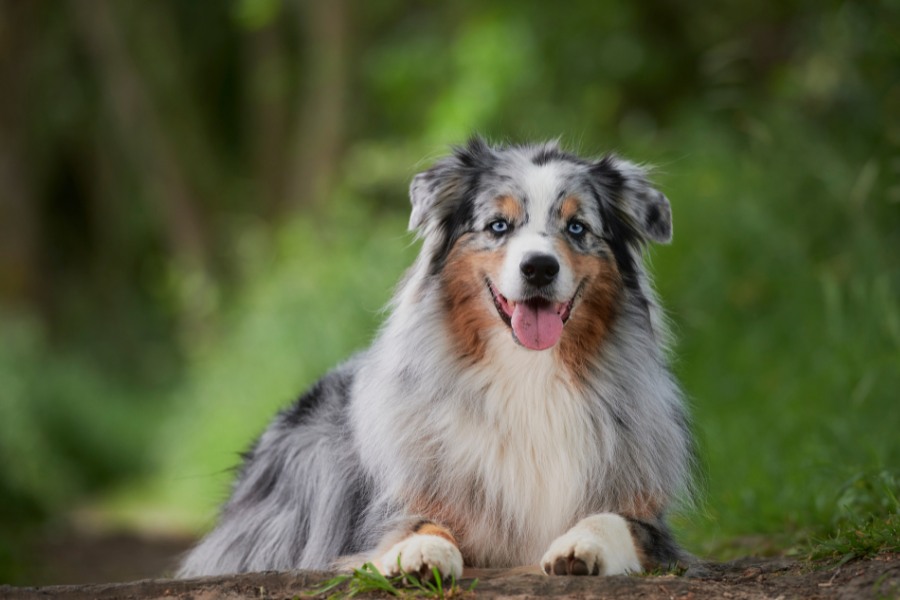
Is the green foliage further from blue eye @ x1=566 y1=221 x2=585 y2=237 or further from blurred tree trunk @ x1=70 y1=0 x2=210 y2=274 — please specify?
blurred tree trunk @ x1=70 y1=0 x2=210 y2=274

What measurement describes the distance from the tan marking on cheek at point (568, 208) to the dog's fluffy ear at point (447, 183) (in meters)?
0.39


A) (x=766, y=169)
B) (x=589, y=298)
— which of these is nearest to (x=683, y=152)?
(x=766, y=169)

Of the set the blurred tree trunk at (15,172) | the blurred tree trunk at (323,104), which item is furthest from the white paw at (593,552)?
the blurred tree trunk at (15,172)

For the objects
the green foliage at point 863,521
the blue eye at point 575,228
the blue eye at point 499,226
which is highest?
the blue eye at point 499,226

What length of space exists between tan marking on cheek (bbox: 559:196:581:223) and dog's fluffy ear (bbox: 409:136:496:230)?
39 cm

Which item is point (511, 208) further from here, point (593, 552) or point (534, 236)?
point (593, 552)

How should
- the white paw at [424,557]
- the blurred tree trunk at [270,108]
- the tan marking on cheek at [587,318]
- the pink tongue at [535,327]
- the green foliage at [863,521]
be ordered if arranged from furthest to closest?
1. the blurred tree trunk at [270,108]
2. the tan marking on cheek at [587,318]
3. the pink tongue at [535,327]
4. the green foliage at [863,521]
5. the white paw at [424,557]

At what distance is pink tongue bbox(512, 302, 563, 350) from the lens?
4.22 m

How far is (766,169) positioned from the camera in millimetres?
9344

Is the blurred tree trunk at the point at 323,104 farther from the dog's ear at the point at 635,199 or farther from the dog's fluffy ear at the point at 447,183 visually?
the dog's ear at the point at 635,199

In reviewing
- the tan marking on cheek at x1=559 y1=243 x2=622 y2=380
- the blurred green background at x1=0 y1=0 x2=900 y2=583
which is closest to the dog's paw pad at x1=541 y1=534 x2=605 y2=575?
the tan marking on cheek at x1=559 y1=243 x2=622 y2=380

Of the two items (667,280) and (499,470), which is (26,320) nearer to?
(667,280)

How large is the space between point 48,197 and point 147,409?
36.0 ft

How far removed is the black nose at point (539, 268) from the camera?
4102mm
